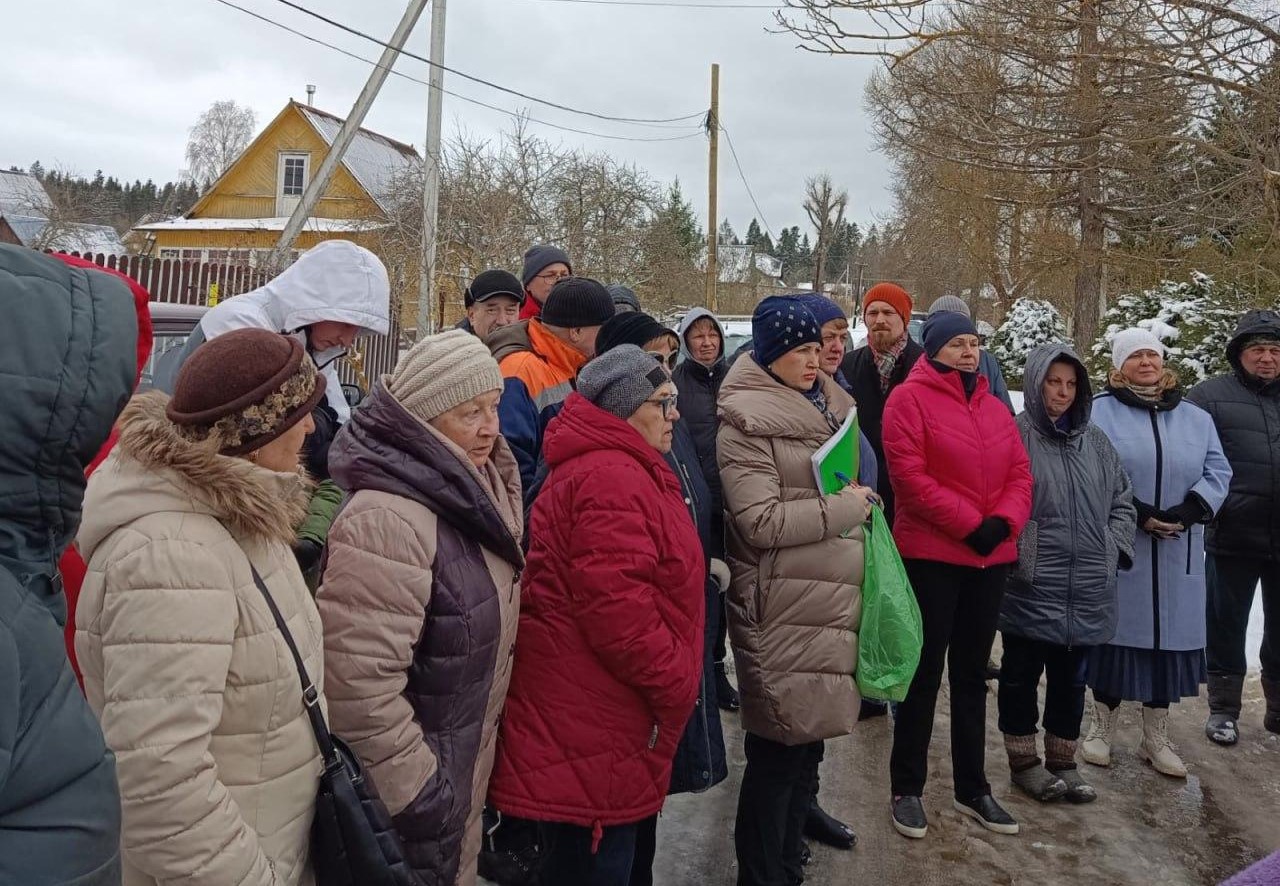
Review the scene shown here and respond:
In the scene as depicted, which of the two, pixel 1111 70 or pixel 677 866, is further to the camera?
pixel 1111 70

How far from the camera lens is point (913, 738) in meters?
3.91

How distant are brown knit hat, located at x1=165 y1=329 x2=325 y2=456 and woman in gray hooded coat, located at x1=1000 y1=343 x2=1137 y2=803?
3.36 metres

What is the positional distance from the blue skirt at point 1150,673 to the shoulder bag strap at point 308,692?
3.87 m

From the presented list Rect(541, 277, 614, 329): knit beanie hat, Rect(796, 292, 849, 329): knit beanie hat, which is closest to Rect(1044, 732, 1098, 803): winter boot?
Rect(796, 292, 849, 329): knit beanie hat

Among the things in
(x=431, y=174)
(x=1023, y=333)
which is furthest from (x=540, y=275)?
(x=1023, y=333)

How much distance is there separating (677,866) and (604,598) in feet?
5.39

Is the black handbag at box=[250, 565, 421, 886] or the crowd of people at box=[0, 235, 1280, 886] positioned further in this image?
the black handbag at box=[250, 565, 421, 886]

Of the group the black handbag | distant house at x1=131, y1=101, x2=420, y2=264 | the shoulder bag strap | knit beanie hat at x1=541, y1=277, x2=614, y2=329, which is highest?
distant house at x1=131, y1=101, x2=420, y2=264

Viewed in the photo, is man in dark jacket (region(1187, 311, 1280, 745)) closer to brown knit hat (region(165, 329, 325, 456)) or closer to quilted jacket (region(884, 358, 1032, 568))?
quilted jacket (region(884, 358, 1032, 568))

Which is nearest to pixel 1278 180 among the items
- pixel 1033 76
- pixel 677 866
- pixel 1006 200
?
pixel 1033 76

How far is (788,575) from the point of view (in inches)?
125

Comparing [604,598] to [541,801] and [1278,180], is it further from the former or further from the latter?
[1278,180]

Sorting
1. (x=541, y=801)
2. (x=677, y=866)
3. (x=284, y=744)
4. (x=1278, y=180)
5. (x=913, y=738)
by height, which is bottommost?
(x=677, y=866)

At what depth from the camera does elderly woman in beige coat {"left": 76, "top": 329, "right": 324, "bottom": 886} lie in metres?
1.57
